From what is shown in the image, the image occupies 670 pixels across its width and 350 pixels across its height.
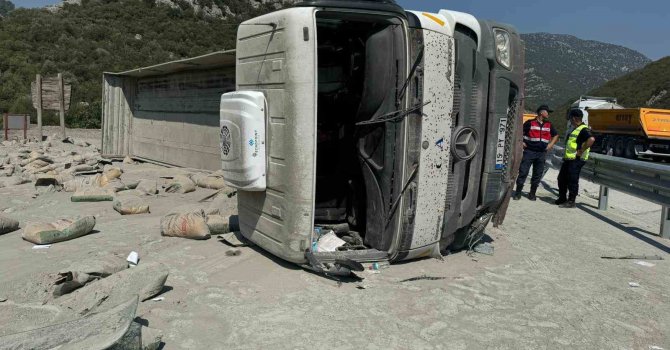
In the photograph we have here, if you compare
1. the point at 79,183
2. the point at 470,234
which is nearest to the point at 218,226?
the point at 470,234

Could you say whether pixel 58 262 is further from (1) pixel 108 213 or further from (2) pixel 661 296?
(2) pixel 661 296

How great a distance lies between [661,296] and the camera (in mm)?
4141

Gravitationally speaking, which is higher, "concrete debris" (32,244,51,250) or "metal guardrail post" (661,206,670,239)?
"metal guardrail post" (661,206,670,239)

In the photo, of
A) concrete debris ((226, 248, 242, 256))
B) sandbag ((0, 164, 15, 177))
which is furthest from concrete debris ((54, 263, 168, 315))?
sandbag ((0, 164, 15, 177))

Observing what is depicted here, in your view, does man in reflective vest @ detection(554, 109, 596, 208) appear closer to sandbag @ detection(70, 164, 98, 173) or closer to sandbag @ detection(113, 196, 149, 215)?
sandbag @ detection(113, 196, 149, 215)

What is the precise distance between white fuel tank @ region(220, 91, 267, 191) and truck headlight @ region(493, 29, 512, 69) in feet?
7.38

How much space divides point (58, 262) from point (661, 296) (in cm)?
500

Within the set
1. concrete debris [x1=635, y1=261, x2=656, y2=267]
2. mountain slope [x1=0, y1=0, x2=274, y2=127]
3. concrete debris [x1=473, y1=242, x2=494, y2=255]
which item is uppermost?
mountain slope [x1=0, y1=0, x2=274, y2=127]

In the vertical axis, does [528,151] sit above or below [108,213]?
above

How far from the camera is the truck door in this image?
3967mm

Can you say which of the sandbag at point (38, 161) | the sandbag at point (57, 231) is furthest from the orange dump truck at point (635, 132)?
the sandbag at point (57, 231)

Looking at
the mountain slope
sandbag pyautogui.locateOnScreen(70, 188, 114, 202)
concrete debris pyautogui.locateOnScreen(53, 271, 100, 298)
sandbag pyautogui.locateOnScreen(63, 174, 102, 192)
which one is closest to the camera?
concrete debris pyautogui.locateOnScreen(53, 271, 100, 298)

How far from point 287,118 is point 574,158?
5876 millimetres

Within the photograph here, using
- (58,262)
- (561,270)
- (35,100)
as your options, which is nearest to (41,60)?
(35,100)
